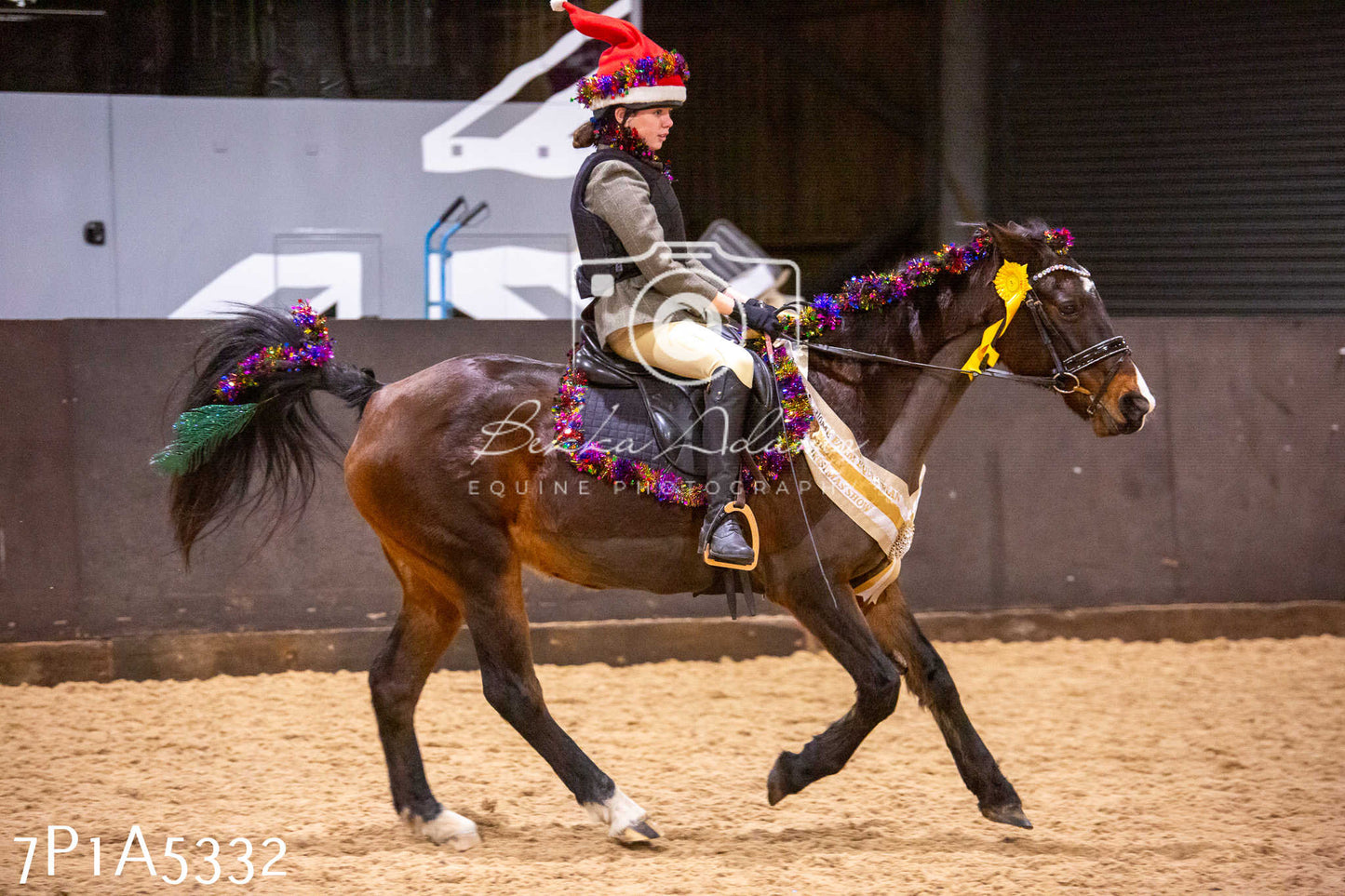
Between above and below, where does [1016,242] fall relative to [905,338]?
above

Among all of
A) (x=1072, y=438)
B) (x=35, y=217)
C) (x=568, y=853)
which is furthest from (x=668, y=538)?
(x=35, y=217)

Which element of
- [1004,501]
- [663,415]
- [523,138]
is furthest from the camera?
[523,138]

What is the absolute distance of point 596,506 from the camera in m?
3.48

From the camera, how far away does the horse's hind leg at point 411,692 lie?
11.5ft

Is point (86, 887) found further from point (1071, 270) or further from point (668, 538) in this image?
point (1071, 270)

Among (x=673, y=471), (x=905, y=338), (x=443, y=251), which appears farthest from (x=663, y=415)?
(x=443, y=251)

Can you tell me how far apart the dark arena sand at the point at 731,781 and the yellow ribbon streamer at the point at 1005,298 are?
1445 millimetres

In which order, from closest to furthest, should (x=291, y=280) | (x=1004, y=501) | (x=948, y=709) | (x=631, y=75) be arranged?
(x=631, y=75) < (x=948, y=709) < (x=1004, y=501) < (x=291, y=280)

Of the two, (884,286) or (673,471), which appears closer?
(673,471)

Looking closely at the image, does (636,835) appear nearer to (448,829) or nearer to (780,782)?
(780,782)

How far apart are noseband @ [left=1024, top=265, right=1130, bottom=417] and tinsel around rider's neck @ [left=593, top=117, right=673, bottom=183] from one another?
113 centimetres

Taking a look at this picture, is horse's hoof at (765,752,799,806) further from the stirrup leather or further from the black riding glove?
the black riding glove

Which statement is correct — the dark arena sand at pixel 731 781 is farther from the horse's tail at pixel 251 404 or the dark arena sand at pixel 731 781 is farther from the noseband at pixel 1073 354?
the noseband at pixel 1073 354

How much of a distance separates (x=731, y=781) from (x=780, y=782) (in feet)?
2.10
